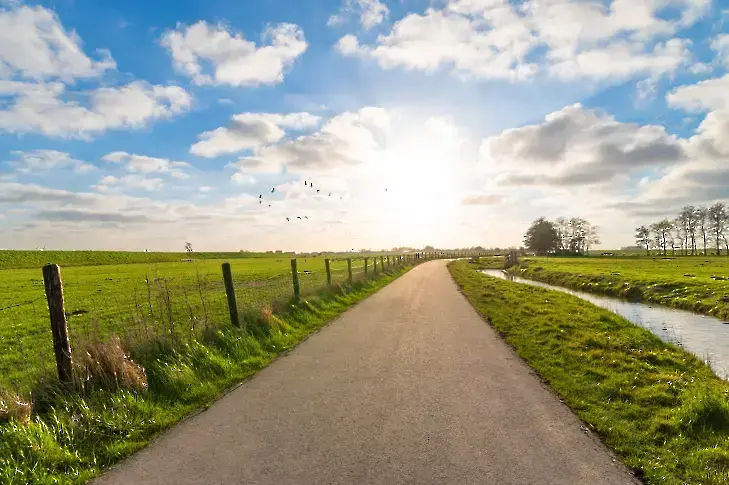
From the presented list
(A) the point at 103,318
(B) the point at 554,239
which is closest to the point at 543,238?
(B) the point at 554,239

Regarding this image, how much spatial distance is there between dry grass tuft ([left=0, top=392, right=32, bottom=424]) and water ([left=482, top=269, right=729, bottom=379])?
40.7 ft

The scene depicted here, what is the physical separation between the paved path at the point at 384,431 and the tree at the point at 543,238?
366 feet

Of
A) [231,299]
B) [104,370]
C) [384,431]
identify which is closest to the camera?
[384,431]

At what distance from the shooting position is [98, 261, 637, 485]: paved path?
13.8 ft

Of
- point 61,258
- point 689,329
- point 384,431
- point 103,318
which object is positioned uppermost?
point 61,258

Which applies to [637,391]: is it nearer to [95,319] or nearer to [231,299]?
[231,299]

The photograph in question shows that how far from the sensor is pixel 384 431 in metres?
5.16

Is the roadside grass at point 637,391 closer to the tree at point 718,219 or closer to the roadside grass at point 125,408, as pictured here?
the roadside grass at point 125,408

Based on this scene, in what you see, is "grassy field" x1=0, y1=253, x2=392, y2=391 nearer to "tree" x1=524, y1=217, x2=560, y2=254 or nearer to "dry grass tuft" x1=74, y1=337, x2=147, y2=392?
"dry grass tuft" x1=74, y1=337, x2=147, y2=392

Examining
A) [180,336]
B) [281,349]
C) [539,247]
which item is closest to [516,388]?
[281,349]

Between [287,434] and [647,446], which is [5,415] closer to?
[287,434]

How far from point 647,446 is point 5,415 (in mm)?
7968

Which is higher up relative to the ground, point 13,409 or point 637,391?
point 13,409

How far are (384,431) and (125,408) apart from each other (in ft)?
12.3
